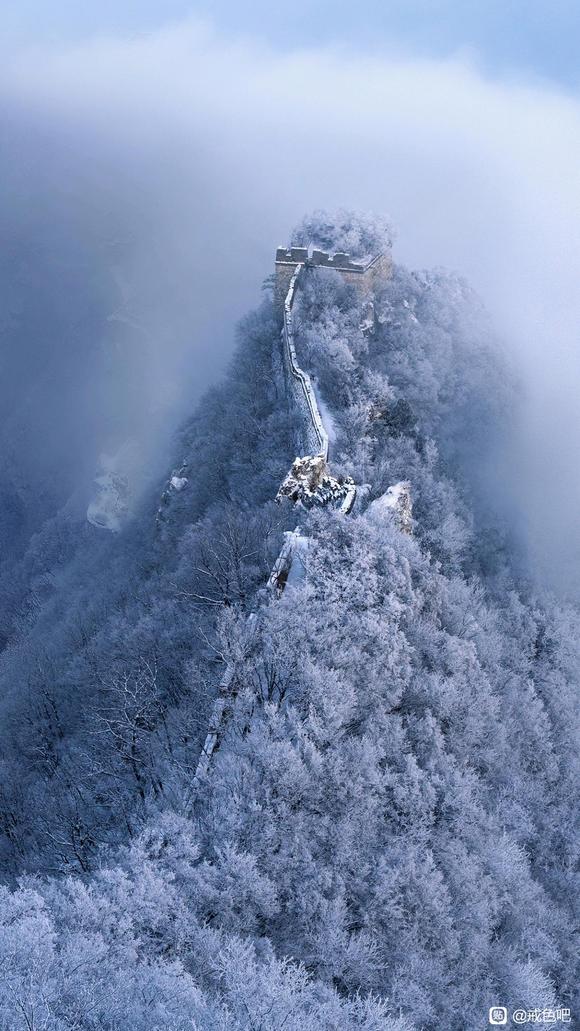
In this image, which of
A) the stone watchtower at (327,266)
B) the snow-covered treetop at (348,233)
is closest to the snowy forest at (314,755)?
the stone watchtower at (327,266)

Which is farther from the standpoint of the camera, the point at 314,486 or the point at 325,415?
the point at 325,415

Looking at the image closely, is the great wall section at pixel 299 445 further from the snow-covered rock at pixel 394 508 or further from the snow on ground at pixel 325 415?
the snow-covered rock at pixel 394 508

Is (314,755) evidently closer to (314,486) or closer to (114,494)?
(314,486)

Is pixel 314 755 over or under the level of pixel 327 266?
under

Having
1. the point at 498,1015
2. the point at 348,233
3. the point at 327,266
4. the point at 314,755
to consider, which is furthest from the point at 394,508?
the point at 348,233

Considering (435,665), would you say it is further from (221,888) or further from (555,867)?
(221,888)

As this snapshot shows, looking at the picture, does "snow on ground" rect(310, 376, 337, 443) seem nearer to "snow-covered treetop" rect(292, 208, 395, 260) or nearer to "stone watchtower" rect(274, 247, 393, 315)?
"stone watchtower" rect(274, 247, 393, 315)

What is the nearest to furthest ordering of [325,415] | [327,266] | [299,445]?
1. [299,445]
2. [325,415]
3. [327,266]
